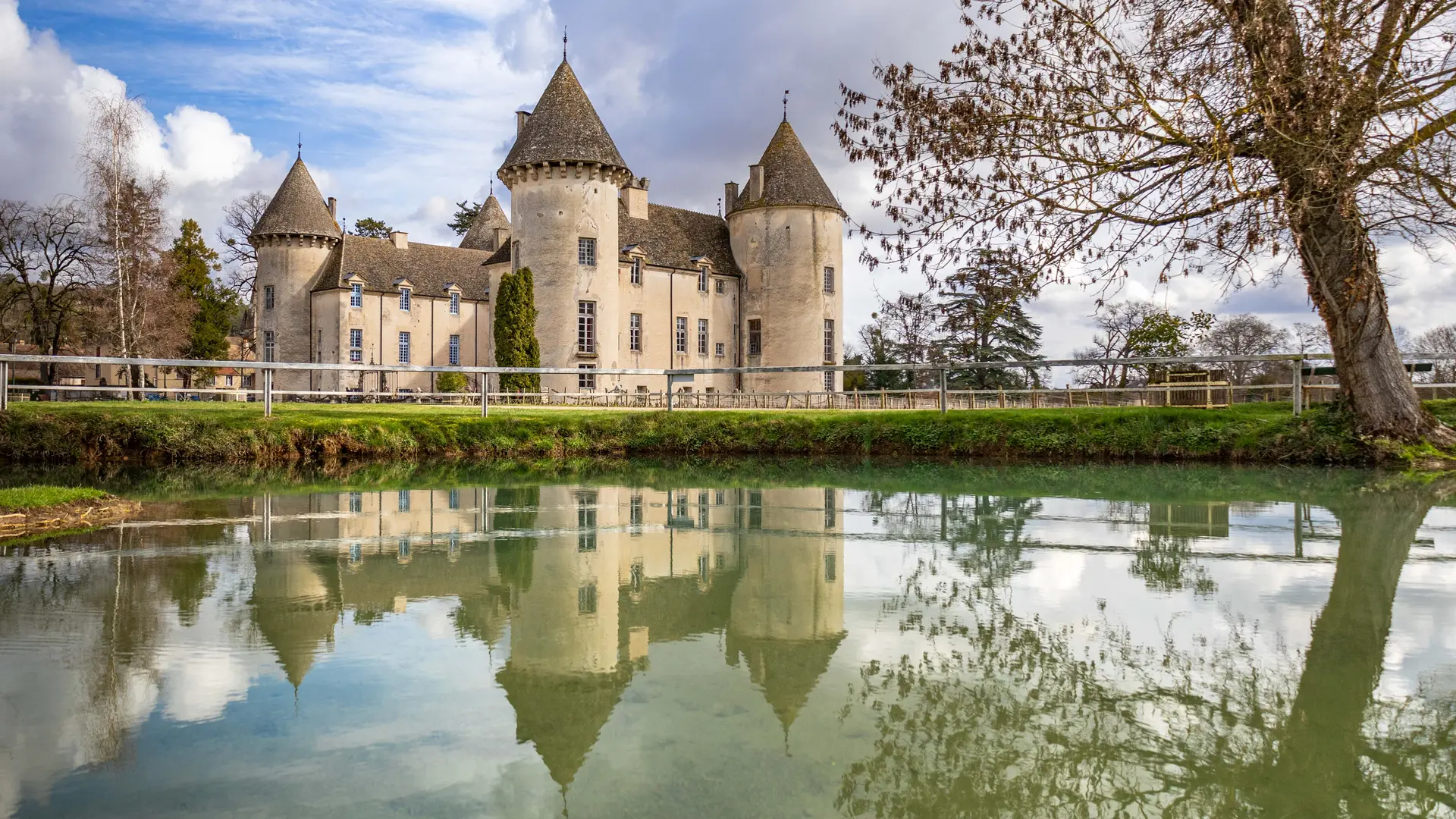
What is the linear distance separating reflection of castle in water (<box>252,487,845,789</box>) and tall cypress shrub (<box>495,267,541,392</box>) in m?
25.9

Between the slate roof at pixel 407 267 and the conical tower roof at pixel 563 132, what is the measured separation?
34.6 ft

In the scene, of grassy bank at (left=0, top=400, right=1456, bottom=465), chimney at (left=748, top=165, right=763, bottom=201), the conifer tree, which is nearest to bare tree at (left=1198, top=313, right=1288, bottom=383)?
the conifer tree

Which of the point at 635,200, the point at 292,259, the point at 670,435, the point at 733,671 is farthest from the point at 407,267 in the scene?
the point at 733,671

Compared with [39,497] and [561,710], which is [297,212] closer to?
[39,497]

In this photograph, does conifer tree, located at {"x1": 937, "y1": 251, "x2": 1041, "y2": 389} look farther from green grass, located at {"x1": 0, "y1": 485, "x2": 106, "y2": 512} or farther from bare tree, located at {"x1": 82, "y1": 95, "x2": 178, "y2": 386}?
bare tree, located at {"x1": 82, "y1": 95, "x2": 178, "y2": 386}

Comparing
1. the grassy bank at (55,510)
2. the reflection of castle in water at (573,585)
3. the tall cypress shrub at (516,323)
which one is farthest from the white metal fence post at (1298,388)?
the tall cypress shrub at (516,323)

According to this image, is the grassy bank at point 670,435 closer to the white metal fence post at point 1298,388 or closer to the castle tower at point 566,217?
the white metal fence post at point 1298,388

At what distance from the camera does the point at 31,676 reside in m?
3.24

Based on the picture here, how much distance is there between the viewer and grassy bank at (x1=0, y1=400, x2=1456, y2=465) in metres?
12.6

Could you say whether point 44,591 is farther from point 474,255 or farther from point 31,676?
point 474,255

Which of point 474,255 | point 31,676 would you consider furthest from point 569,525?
point 474,255

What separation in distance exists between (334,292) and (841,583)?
41.7 m

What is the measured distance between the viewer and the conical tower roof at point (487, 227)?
168 feet

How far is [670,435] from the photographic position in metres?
16.1
